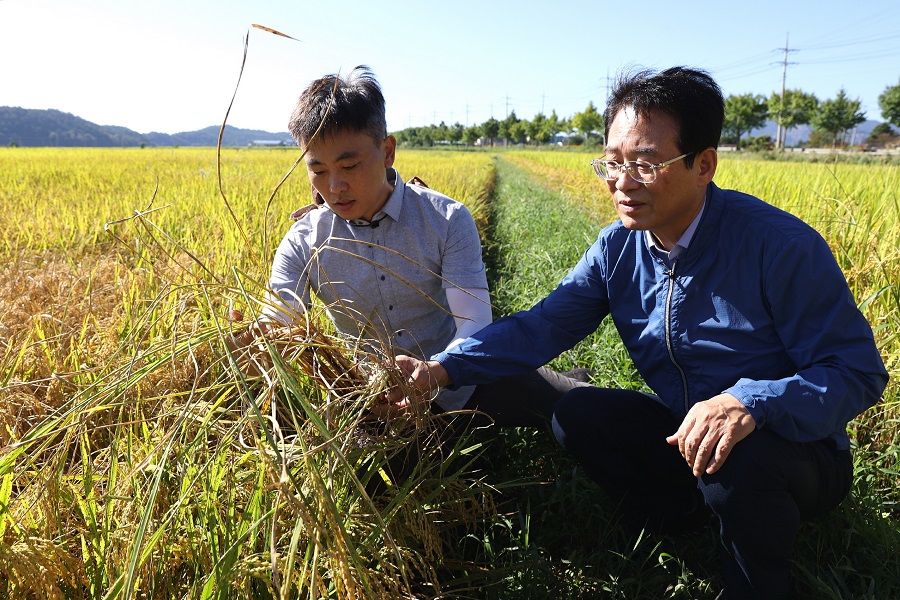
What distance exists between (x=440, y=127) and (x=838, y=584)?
3571 inches

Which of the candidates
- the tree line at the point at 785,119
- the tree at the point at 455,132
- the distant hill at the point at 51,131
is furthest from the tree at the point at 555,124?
the distant hill at the point at 51,131

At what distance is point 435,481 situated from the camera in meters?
1.49

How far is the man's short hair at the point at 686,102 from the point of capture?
1399 mm

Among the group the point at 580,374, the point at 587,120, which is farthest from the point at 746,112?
the point at 580,374

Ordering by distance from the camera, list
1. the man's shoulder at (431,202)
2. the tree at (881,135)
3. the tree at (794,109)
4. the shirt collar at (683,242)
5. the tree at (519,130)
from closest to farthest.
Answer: the shirt collar at (683,242) < the man's shoulder at (431,202) < the tree at (794,109) < the tree at (881,135) < the tree at (519,130)

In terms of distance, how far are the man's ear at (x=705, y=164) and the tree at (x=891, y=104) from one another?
164ft

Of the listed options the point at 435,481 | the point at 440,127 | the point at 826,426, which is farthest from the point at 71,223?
the point at 440,127

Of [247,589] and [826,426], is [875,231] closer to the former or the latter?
[826,426]

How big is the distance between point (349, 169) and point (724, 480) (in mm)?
1231

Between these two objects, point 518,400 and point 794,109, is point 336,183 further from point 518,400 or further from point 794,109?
point 794,109

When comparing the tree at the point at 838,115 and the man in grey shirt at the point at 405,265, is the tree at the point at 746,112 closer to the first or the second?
the tree at the point at 838,115

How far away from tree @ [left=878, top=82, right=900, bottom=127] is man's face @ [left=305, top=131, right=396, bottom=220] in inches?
1974

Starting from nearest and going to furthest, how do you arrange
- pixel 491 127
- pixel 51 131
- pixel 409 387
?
1. pixel 409 387
2. pixel 491 127
3. pixel 51 131

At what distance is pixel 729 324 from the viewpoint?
1452mm
